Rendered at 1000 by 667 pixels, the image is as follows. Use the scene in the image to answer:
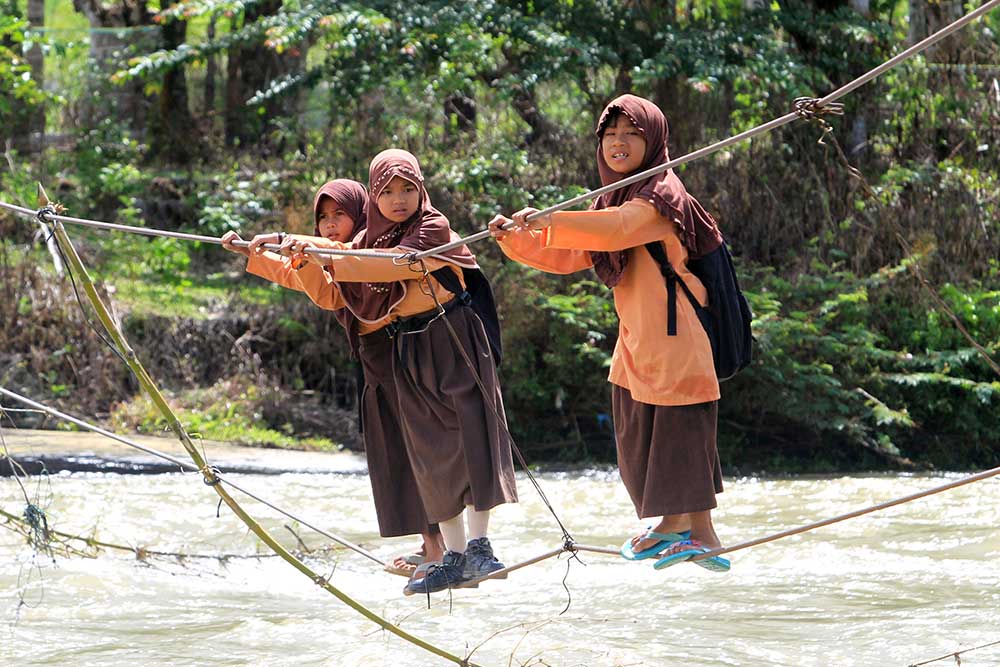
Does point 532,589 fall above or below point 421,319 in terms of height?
below

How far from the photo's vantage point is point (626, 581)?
7637 mm

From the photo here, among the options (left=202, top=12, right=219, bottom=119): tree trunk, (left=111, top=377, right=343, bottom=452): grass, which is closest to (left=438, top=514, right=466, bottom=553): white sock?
(left=111, top=377, right=343, bottom=452): grass

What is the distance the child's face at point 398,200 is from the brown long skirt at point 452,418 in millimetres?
361

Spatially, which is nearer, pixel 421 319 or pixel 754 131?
pixel 754 131

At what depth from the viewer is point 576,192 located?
1081 centimetres

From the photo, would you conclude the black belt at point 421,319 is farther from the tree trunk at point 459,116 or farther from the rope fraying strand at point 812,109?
the tree trunk at point 459,116

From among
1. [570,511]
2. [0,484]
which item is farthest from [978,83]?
[0,484]

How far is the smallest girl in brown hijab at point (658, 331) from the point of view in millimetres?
4160

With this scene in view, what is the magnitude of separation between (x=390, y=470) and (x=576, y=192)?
20.4 feet

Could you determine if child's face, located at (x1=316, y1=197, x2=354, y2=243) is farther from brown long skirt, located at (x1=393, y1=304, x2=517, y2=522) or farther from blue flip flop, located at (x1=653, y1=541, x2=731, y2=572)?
blue flip flop, located at (x1=653, y1=541, x2=731, y2=572)

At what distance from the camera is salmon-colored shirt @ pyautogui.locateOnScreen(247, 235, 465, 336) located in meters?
4.36

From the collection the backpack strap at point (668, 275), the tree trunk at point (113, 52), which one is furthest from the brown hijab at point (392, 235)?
the tree trunk at point (113, 52)

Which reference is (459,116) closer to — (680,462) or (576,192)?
(576,192)

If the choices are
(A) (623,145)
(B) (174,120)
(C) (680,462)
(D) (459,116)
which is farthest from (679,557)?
(B) (174,120)
